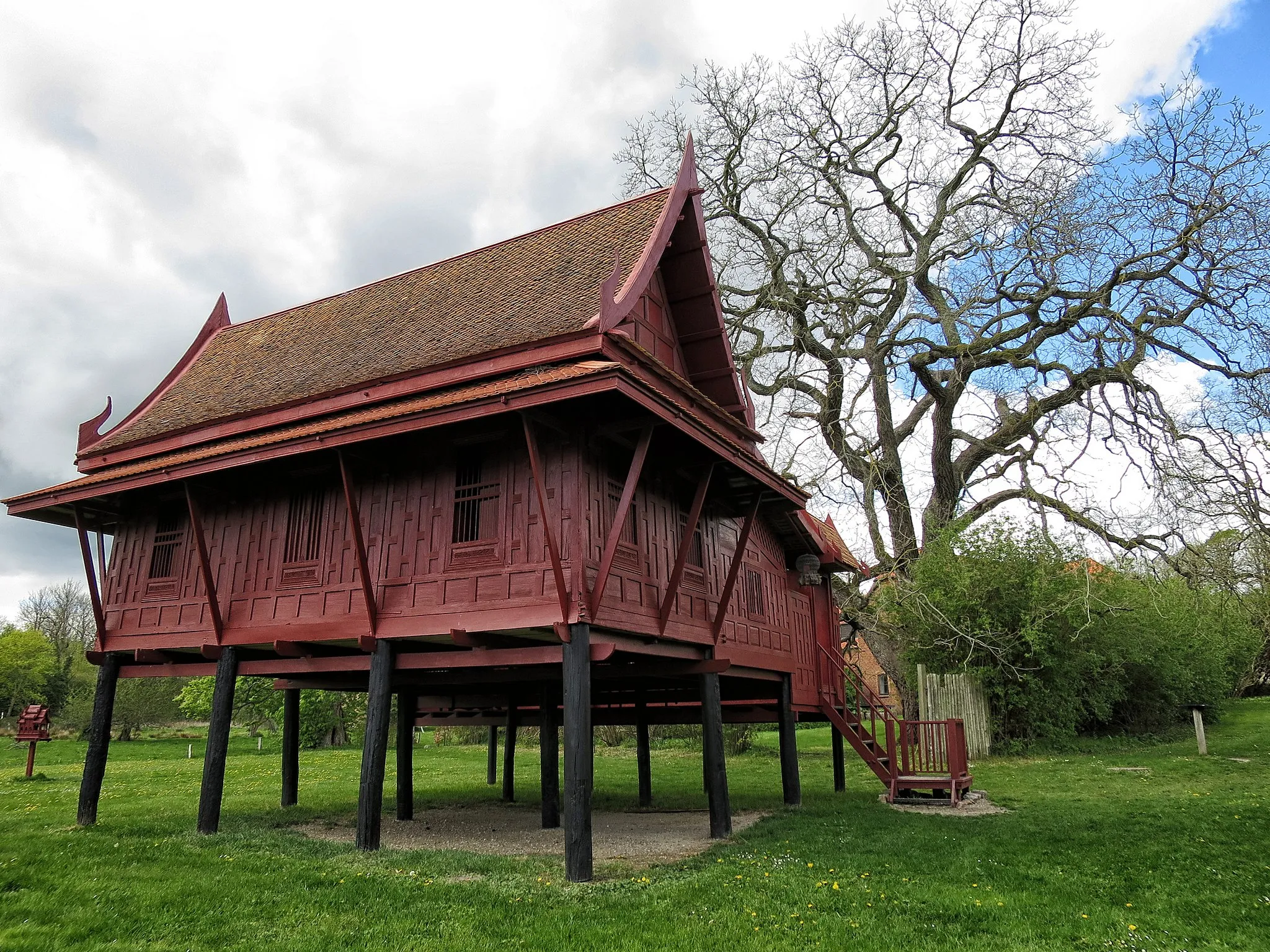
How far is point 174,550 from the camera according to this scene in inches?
573

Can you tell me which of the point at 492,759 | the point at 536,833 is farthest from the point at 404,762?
the point at 492,759

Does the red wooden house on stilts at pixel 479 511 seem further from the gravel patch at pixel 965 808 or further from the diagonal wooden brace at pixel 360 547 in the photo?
the gravel patch at pixel 965 808

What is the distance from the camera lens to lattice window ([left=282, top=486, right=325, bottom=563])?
508 inches

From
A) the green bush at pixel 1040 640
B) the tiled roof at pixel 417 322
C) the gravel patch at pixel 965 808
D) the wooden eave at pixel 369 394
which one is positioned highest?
the tiled roof at pixel 417 322

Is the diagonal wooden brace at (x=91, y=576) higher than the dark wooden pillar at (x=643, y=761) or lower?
higher

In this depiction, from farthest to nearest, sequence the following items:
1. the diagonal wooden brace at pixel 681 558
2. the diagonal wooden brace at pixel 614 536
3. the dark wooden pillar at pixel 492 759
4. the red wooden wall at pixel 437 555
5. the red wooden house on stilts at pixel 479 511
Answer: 1. the dark wooden pillar at pixel 492 759
2. the diagonal wooden brace at pixel 681 558
3. the red wooden wall at pixel 437 555
4. the red wooden house on stilts at pixel 479 511
5. the diagonal wooden brace at pixel 614 536

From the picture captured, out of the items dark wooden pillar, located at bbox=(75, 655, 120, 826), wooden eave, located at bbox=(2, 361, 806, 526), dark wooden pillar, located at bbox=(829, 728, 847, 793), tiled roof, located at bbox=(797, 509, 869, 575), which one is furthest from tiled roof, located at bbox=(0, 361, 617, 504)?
dark wooden pillar, located at bbox=(829, 728, 847, 793)

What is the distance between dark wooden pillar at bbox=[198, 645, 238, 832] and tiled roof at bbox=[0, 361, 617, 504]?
3.10m

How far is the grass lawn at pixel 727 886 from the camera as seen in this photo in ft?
24.1

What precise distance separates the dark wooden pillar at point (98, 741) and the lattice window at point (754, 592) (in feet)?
34.7

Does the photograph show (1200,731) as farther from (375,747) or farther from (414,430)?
(414,430)

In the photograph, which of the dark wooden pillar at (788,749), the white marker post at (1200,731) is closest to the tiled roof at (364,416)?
the dark wooden pillar at (788,749)

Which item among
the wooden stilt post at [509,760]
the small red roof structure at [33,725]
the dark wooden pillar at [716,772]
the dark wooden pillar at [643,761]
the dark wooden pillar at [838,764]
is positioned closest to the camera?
the dark wooden pillar at [716,772]

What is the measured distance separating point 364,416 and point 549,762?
679 centimetres
